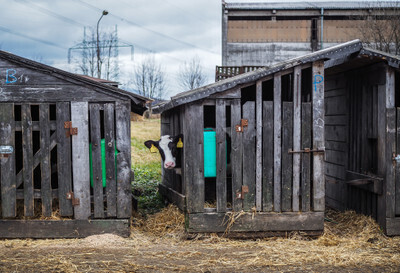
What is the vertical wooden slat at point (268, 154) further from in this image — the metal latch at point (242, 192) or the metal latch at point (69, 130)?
the metal latch at point (69, 130)

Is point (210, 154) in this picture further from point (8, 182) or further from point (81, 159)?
point (8, 182)

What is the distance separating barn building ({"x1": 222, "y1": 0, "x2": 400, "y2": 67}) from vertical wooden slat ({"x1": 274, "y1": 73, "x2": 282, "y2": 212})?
736 inches

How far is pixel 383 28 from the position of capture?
2147 centimetres

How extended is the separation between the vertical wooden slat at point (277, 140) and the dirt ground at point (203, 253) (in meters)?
0.73

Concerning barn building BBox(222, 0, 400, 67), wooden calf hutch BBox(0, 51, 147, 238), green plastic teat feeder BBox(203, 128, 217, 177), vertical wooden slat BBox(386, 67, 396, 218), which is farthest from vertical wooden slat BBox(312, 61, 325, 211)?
barn building BBox(222, 0, 400, 67)

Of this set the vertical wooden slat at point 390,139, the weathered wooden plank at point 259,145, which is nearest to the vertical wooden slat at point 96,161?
the weathered wooden plank at point 259,145

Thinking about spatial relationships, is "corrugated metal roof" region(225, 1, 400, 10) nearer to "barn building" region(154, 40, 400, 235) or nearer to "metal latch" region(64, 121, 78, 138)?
"barn building" region(154, 40, 400, 235)

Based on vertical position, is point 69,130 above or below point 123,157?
above

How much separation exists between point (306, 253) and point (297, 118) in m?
2.24

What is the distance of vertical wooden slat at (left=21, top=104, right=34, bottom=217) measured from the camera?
7149mm

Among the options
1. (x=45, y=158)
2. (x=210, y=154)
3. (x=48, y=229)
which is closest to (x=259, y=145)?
(x=210, y=154)

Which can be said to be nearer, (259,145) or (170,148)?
(259,145)

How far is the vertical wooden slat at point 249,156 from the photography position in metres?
7.34

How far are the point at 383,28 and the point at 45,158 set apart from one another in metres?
19.3
